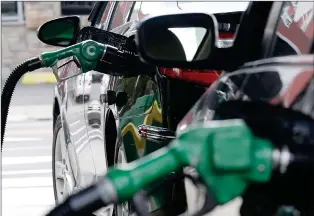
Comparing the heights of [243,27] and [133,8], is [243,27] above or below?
above

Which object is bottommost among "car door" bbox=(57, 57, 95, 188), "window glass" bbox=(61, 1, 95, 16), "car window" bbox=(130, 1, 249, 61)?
"window glass" bbox=(61, 1, 95, 16)

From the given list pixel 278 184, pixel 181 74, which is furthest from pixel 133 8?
pixel 278 184

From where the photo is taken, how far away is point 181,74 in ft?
11.5

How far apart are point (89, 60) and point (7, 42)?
18971 mm

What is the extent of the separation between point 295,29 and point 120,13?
261 cm

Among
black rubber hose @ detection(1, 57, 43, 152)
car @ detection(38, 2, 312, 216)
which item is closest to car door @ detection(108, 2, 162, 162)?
car @ detection(38, 2, 312, 216)

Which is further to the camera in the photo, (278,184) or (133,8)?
(133,8)

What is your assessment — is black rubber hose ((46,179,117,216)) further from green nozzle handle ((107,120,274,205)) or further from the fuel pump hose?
the fuel pump hose

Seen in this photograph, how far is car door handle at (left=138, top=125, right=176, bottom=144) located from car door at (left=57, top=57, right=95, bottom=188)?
3.50ft

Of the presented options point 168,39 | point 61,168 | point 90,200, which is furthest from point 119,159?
point 90,200

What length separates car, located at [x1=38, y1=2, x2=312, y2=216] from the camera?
229 centimetres

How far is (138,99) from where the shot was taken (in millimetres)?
3895

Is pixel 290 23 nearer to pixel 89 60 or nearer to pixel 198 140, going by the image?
pixel 198 140

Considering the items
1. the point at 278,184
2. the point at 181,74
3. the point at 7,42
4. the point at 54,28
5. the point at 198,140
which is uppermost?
the point at 198,140
